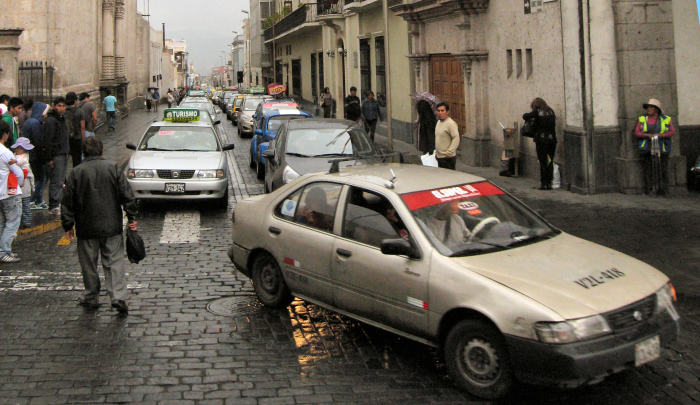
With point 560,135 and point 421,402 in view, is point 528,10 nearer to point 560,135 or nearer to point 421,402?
point 560,135

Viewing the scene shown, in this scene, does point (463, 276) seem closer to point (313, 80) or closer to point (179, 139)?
point (179, 139)

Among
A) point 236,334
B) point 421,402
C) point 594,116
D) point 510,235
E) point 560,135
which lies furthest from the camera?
point 560,135

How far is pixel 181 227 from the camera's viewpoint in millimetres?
11633

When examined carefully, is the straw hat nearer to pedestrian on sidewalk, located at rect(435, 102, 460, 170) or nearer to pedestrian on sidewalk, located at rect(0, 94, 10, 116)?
pedestrian on sidewalk, located at rect(435, 102, 460, 170)

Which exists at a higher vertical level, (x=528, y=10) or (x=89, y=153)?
(x=528, y=10)

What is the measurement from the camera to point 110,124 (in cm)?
3256

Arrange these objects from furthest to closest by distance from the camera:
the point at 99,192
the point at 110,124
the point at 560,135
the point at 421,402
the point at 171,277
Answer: the point at 110,124
the point at 560,135
the point at 171,277
the point at 99,192
the point at 421,402

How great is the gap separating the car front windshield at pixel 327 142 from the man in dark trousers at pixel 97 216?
6026 millimetres

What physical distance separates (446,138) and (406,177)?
589 cm

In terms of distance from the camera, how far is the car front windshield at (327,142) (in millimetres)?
13062

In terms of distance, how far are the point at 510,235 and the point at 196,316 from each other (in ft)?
10.2

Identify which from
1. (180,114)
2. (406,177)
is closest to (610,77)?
(406,177)

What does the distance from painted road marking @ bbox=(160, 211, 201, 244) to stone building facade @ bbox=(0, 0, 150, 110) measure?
8.83m

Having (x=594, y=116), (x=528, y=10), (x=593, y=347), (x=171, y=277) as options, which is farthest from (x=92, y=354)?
(x=528, y=10)
